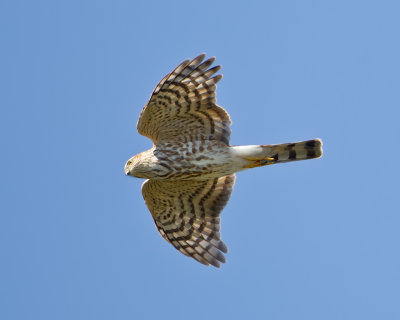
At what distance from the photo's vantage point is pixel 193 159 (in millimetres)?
11281

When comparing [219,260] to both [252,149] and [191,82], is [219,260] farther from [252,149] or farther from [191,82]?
[191,82]

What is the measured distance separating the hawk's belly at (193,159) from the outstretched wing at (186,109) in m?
0.12

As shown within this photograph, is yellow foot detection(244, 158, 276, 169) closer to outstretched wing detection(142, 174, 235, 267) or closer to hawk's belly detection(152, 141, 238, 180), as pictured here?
hawk's belly detection(152, 141, 238, 180)

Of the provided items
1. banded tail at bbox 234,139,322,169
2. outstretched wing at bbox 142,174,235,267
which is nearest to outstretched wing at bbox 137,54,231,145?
banded tail at bbox 234,139,322,169

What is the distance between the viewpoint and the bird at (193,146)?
36.4ft

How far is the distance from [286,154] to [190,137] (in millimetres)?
1435

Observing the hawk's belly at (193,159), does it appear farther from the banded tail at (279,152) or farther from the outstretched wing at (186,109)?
Result: the banded tail at (279,152)

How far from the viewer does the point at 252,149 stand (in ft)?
37.3

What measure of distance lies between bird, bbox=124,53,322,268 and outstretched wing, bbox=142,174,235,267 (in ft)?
0.11

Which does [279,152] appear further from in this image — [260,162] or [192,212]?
[192,212]

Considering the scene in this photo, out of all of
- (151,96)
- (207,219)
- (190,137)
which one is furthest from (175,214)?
(151,96)

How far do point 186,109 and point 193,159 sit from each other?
73cm

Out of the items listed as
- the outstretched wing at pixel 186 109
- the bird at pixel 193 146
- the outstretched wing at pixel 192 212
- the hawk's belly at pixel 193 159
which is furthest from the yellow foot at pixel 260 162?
the outstretched wing at pixel 192 212

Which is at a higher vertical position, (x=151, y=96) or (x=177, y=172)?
(x=151, y=96)
